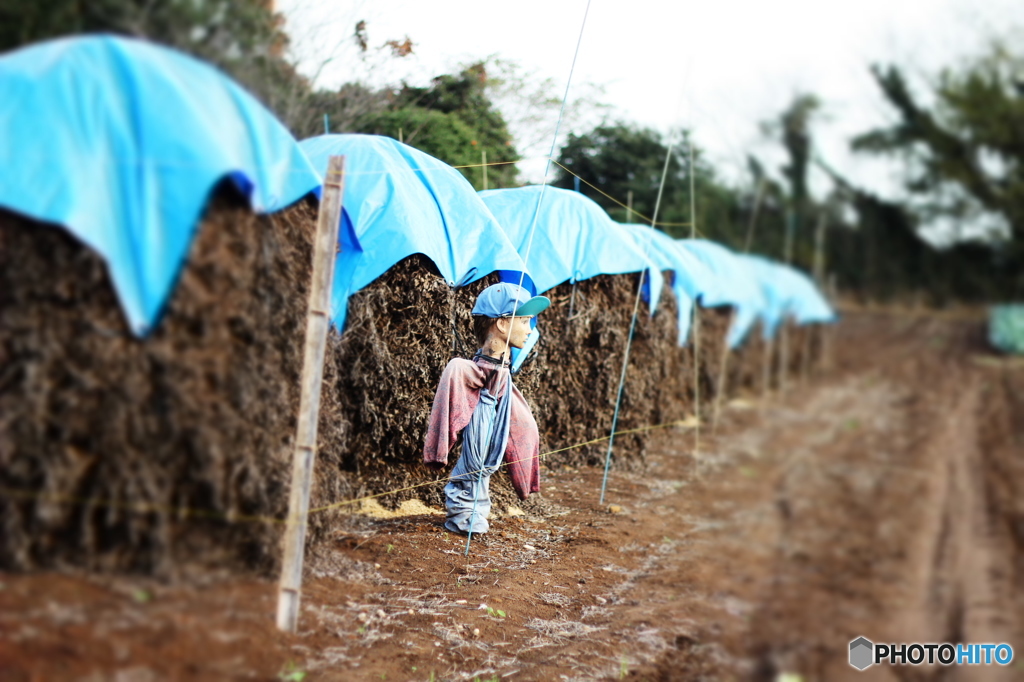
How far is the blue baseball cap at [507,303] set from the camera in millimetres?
4586

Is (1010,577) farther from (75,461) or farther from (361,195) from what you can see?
(361,195)

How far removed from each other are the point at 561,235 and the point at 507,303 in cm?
178

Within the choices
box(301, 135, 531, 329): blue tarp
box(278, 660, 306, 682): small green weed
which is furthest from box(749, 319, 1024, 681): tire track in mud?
box(301, 135, 531, 329): blue tarp

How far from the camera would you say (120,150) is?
A: 6.13 ft

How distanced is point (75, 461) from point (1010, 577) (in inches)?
77.6

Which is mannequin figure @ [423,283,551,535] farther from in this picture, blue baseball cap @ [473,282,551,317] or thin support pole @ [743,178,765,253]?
thin support pole @ [743,178,765,253]

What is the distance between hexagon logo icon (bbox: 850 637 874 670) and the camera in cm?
110

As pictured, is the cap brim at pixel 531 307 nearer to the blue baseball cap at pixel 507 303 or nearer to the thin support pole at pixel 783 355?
the blue baseball cap at pixel 507 303

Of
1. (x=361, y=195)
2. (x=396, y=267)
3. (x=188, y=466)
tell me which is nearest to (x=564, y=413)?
(x=396, y=267)

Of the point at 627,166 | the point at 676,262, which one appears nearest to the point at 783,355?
the point at 627,166

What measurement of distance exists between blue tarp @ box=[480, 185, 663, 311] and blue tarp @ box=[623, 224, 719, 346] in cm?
27

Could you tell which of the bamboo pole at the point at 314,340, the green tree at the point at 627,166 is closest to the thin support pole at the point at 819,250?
the bamboo pole at the point at 314,340

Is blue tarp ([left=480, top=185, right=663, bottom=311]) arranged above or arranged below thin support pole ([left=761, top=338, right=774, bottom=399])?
above

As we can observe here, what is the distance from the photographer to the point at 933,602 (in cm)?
107
